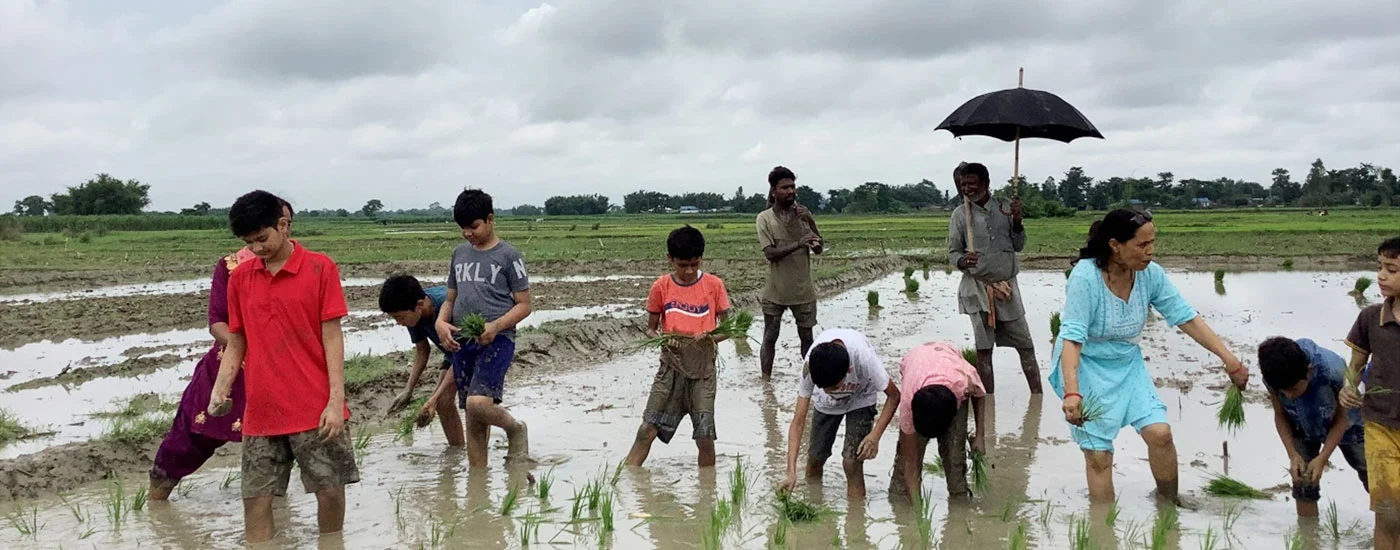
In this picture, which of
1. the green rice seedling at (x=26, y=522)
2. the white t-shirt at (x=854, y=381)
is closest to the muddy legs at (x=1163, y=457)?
the white t-shirt at (x=854, y=381)

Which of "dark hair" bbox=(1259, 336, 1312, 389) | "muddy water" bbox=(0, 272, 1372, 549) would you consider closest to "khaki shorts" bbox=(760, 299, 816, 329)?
"muddy water" bbox=(0, 272, 1372, 549)

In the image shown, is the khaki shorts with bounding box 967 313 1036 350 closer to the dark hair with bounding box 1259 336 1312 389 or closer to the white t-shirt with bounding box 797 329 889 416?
the white t-shirt with bounding box 797 329 889 416

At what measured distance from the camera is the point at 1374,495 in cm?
371

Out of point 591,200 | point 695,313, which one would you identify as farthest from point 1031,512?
point 591,200

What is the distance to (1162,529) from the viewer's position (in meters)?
3.83

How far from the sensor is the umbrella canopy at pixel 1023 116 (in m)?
6.68

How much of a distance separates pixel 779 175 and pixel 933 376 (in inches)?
129

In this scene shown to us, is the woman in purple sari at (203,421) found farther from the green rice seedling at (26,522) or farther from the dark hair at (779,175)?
the dark hair at (779,175)

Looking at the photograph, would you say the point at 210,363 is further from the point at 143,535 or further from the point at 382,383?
the point at 382,383

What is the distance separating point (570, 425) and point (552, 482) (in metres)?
1.47

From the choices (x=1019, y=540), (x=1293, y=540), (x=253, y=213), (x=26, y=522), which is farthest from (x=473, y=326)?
(x=1293, y=540)

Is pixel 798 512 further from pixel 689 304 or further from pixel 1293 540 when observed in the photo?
pixel 1293 540

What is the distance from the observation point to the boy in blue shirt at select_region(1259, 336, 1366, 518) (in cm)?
408

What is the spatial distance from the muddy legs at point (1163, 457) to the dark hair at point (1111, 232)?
2.37 ft
